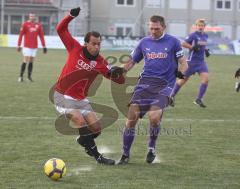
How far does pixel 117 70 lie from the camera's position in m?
7.43

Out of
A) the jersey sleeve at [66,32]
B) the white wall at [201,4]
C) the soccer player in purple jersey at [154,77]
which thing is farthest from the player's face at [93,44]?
the white wall at [201,4]

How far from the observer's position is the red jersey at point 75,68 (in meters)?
7.30

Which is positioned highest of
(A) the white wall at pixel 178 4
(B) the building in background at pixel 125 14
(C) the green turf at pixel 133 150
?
(A) the white wall at pixel 178 4

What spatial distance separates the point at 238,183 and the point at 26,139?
3684 millimetres

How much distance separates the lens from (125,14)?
57.1m

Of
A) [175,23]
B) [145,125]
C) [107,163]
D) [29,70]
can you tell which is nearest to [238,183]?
[107,163]

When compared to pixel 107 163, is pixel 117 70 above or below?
above

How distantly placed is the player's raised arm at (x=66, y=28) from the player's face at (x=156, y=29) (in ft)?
3.23

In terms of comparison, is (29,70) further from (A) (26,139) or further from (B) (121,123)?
A: (A) (26,139)

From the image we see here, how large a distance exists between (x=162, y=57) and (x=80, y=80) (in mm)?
1155

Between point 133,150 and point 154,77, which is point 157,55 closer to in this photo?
point 154,77

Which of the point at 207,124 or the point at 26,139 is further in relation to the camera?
the point at 207,124

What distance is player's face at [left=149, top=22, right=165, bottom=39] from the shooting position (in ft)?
24.6

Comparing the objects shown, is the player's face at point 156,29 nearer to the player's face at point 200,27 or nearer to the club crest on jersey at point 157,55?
the club crest on jersey at point 157,55
